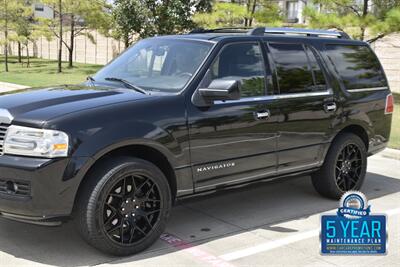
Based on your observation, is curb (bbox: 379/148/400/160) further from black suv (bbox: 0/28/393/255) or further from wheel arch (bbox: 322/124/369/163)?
wheel arch (bbox: 322/124/369/163)

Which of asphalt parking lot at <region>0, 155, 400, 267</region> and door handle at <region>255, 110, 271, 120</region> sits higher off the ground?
door handle at <region>255, 110, 271, 120</region>

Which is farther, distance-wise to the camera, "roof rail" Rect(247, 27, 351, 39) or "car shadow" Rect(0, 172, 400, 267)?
"roof rail" Rect(247, 27, 351, 39)

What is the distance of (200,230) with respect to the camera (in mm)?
5012

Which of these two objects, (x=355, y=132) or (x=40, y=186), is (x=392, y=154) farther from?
(x=40, y=186)

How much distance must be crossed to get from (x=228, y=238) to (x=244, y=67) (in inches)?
62.2

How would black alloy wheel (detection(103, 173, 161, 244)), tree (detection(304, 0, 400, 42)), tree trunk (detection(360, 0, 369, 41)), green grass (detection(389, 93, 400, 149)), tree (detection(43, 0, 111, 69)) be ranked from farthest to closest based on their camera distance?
tree (detection(43, 0, 111, 69)), tree trunk (detection(360, 0, 369, 41)), tree (detection(304, 0, 400, 42)), green grass (detection(389, 93, 400, 149)), black alloy wheel (detection(103, 173, 161, 244))

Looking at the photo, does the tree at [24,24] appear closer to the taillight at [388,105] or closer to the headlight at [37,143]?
the taillight at [388,105]

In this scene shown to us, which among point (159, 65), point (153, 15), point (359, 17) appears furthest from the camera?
point (153, 15)

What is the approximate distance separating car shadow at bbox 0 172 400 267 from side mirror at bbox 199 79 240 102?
889mm

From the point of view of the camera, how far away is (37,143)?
152 inches

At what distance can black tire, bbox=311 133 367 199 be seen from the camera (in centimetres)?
591

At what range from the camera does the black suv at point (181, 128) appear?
154 inches

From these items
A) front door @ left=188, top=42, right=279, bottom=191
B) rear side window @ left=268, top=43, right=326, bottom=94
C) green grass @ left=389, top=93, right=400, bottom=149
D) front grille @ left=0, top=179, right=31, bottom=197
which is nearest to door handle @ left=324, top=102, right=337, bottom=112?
rear side window @ left=268, top=43, right=326, bottom=94

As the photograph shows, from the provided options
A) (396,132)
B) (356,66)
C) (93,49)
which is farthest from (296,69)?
(93,49)
